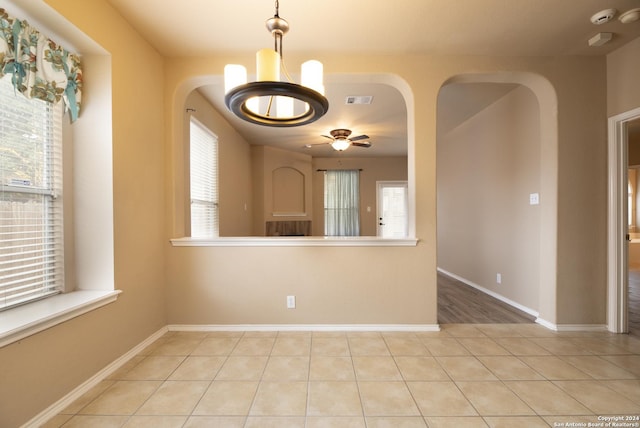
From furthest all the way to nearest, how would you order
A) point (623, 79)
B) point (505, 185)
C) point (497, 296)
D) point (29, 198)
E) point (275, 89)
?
1. point (497, 296)
2. point (505, 185)
3. point (623, 79)
4. point (29, 198)
5. point (275, 89)

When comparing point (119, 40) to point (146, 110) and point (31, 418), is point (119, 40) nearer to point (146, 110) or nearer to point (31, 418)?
point (146, 110)

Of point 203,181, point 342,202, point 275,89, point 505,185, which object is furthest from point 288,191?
point 275,89

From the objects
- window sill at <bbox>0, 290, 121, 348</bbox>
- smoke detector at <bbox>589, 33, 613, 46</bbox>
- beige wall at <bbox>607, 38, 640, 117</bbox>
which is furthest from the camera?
beige wall at <bbox>607, 38, 640, 117</bbox>

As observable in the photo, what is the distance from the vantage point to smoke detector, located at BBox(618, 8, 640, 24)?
1.98m

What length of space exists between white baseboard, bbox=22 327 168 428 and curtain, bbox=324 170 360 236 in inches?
202

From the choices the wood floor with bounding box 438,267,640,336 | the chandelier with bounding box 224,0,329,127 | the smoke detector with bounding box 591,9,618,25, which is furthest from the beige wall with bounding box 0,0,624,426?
the chandelier with bounding box 224,0,329,127

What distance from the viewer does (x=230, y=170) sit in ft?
15.0

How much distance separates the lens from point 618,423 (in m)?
1.50

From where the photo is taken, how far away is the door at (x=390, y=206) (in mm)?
7203

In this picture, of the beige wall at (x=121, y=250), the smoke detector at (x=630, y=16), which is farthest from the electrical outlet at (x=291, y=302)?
the smoke detector at (x=630, y=16)

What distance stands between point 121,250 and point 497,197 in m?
4.26

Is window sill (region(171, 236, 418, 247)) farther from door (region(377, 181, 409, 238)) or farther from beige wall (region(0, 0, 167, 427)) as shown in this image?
door (region(377, 181, 409, 238))

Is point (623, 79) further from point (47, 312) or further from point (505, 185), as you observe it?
point (47, 312)

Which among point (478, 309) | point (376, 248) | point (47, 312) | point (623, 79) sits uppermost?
point (623, 79)
